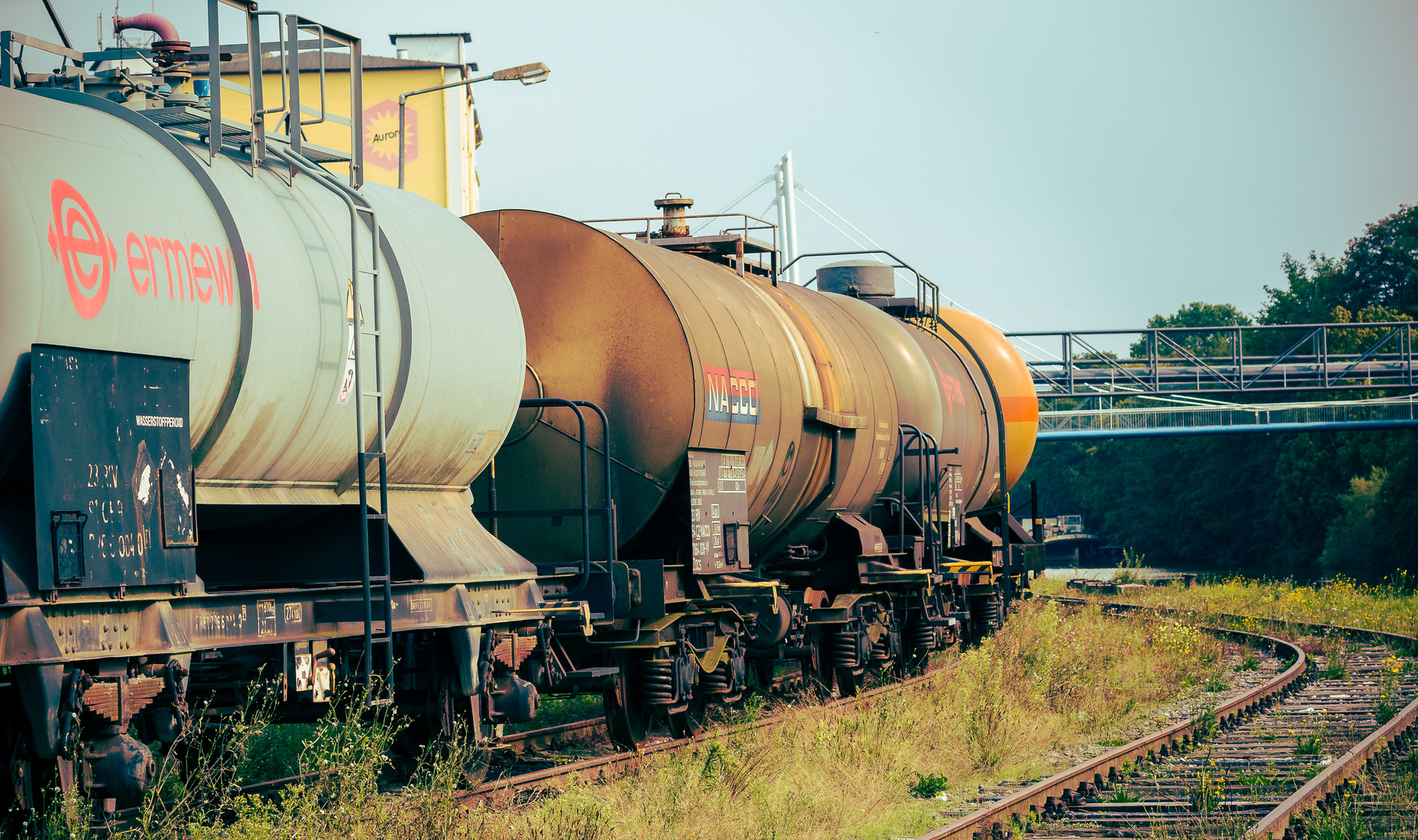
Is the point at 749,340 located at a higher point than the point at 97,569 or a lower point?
higher

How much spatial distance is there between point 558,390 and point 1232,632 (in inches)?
683

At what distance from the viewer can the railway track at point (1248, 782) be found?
8.92 metres

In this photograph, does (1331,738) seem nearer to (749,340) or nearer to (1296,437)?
(749,340)

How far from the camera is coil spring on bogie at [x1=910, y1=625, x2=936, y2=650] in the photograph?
16.9m

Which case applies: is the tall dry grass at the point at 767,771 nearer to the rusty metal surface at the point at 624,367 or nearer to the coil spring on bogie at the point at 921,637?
the coil spring on bogie at the point at 921,637

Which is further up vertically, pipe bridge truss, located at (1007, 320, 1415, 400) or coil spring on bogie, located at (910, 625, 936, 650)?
pipe bridge truss, located at (1007, 320, 1415, 400)

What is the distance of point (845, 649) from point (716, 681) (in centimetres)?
295

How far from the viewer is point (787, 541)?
1373cm

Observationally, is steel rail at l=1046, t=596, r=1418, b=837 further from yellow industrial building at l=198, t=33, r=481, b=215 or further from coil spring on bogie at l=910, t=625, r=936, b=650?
yellow industrial building at l=198, t=33, r=481, b=215

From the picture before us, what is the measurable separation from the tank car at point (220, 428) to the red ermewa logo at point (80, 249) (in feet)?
0.04

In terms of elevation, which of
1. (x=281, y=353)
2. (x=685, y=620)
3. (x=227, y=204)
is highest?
(x=227, y=204)

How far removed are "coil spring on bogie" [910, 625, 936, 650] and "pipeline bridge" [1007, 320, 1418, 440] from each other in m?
28.4

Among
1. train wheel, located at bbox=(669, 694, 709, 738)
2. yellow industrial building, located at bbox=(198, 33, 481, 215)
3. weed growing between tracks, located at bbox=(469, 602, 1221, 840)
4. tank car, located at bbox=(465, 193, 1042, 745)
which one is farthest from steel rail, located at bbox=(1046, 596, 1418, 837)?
yellow industrial building, located at bbox=(198, 33, 481, 215)

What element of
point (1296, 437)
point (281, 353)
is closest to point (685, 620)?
point (281, 353)
